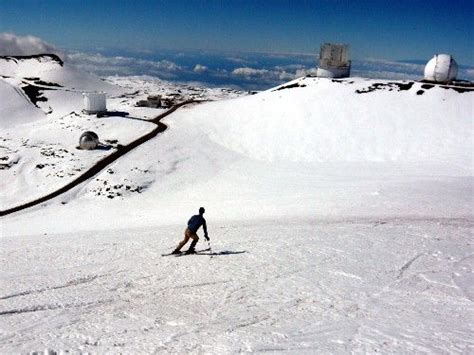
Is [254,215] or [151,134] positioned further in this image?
[151,134]

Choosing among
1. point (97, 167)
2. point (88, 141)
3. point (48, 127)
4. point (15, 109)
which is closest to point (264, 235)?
point (97, 167)

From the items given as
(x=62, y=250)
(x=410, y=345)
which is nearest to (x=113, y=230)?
(x=62, y=250)

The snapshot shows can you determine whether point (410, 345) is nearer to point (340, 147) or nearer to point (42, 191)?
point (42, 191)

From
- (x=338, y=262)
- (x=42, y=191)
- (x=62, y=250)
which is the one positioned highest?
(x=338, y=262)

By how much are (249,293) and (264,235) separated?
256 inches

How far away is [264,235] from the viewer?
18.4 metres

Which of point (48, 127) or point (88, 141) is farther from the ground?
point (88, 141)

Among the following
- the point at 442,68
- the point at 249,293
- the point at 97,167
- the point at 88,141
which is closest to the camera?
the point at 249,293

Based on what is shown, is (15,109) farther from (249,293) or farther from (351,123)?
(249,293)

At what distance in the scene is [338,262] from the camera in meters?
14.7

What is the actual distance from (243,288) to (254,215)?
1109 centimetres

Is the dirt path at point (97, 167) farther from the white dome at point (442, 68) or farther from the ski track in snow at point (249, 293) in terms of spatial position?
the white dome at point (442, 68)

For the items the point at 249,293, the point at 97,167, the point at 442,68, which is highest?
the point at 442,68

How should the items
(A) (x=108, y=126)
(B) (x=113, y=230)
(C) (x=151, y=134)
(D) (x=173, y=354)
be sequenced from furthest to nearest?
1. (A) (x=108, y=126)
2. (C) (x=151, y=134)
3. (B) (x=113, y=230)
4. (D) (x=173, y=354)
